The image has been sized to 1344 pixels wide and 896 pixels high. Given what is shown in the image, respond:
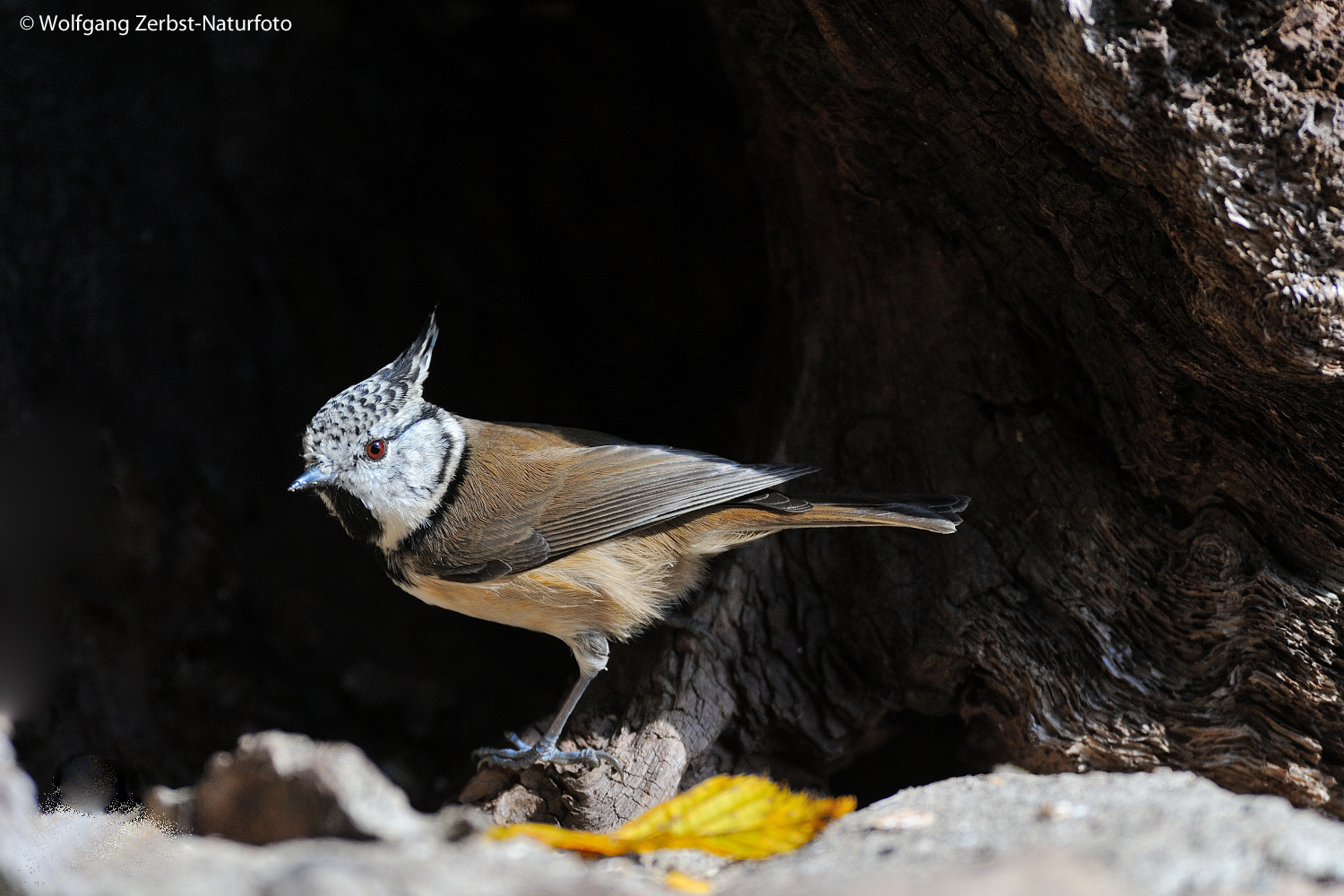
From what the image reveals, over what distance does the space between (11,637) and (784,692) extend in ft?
9.43

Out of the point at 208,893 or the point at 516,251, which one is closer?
the point at 208,893

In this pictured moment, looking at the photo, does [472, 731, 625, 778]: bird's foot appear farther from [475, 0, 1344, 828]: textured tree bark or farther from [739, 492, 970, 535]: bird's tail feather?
[739, 492, 970, 535]: bird's tail feather

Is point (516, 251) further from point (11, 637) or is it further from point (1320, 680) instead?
point (1320, 680)

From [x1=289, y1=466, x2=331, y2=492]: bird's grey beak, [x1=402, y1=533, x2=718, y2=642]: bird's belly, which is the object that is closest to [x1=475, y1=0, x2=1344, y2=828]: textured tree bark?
[x1=402, y1=533, x2=718, y2=642]: bird's belly

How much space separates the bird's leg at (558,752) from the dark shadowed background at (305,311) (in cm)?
80

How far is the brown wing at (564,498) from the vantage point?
3.27m

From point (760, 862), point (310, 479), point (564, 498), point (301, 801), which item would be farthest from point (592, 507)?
point (301, 801)

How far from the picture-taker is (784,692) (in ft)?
11.5

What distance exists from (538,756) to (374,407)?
1343mm

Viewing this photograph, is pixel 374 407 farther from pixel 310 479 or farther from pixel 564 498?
pixel 564 498

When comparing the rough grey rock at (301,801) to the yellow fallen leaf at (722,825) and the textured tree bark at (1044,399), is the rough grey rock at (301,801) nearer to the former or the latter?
the yellow fallen leaf at (722,825)

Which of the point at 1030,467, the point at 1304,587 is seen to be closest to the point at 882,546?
the point at 1030,467

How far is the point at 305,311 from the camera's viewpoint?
15.5 ft

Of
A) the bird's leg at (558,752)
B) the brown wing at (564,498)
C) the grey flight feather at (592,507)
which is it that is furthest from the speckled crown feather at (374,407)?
the bird's leg at (558,752)
